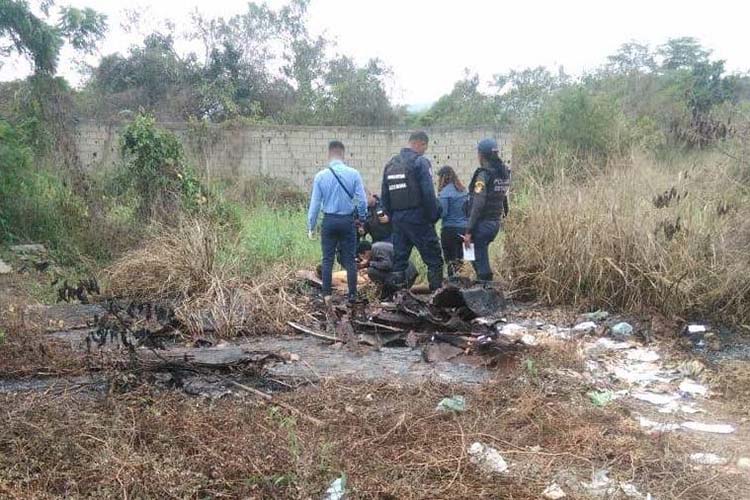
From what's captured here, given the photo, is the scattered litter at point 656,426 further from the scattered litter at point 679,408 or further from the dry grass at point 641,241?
the dry grass at point 641,241

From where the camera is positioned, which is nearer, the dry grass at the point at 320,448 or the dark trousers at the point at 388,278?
the dry grass at the point at 320,448

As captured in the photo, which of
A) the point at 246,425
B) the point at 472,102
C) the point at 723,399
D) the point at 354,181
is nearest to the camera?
the point at 246,425

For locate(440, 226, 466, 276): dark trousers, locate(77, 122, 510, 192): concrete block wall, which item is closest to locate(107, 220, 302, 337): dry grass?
Result: locate(440, 226, 466, 276): dark trousers

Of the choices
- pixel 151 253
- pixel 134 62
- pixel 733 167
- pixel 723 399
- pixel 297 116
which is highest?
pixel 134 62

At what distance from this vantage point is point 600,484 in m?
2.87

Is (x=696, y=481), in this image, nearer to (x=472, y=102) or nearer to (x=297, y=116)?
(x=297, y=116)

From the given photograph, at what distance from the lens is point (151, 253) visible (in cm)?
677

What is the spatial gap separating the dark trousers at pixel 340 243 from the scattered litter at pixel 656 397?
2871 mm

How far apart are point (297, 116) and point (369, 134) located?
5813 mm

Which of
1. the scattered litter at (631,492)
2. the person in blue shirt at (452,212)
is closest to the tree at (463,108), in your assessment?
the person in blue shirt at (452,212)

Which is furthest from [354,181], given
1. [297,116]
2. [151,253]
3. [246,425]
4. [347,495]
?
[297,116]

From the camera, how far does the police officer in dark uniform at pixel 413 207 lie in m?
6.22

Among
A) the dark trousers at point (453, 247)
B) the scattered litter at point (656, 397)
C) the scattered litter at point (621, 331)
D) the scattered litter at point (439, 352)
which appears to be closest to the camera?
the scattered litter at point (656, 397)

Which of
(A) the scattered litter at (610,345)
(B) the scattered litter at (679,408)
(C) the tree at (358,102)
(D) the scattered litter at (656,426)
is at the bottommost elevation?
(A) the scattered litter at (610,345)
